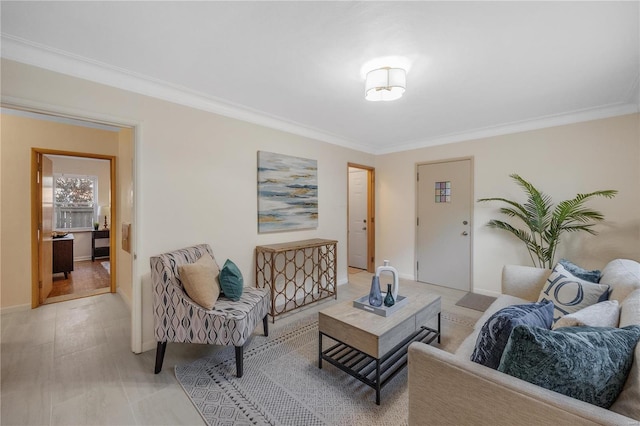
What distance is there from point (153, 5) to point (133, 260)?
1903 mm

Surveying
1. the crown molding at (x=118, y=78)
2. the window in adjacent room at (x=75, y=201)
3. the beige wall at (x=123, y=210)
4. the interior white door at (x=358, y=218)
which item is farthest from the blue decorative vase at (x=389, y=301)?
the window in adjacent room at (x=75, y=201)

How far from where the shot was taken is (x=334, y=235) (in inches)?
167

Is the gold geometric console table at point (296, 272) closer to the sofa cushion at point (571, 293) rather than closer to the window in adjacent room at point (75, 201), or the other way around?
the sofa cushion at point (571, 293)

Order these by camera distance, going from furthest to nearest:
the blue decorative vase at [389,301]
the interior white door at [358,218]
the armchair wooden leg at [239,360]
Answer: the interior white door at [358,218]
the blue decorative vase at [389,301]
the armchair wooden leg at [239,360]

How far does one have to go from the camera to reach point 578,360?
88 centimetres

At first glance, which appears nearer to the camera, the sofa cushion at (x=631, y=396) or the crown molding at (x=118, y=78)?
the sofa cushion at (x=631, y=396)

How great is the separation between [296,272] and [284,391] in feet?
5.72

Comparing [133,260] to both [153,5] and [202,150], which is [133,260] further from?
[153,5]

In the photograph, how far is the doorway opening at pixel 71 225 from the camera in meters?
3.30

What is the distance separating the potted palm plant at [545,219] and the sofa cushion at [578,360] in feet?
8.49

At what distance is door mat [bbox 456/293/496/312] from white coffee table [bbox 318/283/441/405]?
132 centimetres

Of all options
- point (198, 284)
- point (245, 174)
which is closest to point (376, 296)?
point (198, 284)

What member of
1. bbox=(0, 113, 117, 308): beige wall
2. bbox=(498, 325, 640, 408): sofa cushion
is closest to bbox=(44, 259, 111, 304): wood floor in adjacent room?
bbox=(0, 113, 117, 308): beige wall

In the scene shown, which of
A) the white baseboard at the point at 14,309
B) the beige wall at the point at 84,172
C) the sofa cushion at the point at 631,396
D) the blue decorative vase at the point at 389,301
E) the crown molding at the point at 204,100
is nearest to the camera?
the sofa cushion at the point at 631,396
